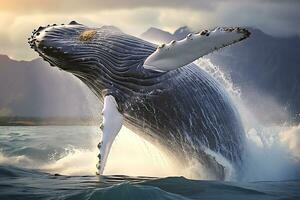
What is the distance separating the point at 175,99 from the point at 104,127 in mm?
1550

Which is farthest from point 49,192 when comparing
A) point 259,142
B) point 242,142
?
point 259,142

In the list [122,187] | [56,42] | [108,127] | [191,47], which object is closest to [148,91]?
[108,127]

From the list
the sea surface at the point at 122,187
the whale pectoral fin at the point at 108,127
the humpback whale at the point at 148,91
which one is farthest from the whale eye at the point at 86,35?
the sea surface at the point at 122,187

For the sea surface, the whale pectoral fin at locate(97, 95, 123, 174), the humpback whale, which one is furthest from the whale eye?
the sea surface

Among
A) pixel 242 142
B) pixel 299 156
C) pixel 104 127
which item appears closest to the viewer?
pixel 104 127

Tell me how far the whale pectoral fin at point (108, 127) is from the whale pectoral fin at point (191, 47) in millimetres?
933

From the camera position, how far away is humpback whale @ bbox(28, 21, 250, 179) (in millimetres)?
9773

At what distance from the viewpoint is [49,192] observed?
8344 mm

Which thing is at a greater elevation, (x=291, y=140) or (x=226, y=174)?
(x=291, y=140)

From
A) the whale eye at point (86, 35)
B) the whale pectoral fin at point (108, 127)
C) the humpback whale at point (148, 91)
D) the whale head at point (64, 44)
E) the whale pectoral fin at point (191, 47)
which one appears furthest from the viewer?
the whale eye at point (86, 35)

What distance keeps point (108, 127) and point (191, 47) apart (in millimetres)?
1920

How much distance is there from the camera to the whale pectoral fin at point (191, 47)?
8070 mm

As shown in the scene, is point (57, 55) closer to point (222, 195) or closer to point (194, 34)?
point (194, 34)

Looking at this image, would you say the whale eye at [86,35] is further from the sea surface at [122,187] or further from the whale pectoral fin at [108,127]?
the sea surface at [122,187]
